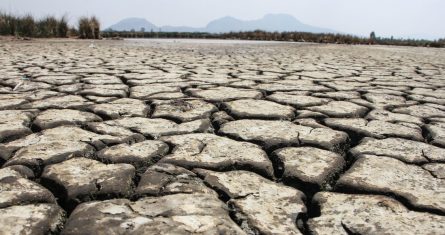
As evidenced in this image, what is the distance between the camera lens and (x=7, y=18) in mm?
11844

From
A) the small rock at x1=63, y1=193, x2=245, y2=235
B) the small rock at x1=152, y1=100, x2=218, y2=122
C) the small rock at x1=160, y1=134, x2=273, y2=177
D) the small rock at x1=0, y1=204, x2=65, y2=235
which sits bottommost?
the small rock at x1=0, y1=204, x2=65, y2=235

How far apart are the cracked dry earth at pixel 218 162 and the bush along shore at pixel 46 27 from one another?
10.4 m

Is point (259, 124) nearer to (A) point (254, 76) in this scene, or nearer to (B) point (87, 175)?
(B) point (87, 175)

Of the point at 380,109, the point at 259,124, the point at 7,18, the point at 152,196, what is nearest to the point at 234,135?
the point at 259,124

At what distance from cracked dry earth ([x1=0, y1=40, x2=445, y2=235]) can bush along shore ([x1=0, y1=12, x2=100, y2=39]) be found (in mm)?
10420

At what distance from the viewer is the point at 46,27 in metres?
12.7

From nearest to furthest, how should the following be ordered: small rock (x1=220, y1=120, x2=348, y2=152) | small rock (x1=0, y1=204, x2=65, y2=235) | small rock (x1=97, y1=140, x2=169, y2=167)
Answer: small rock (x1=0, y1=204, x2=65, y2=235), small rock (x1=97, y1=140, x2=169, y2=167), small rock (x1=220, y1=120, x2=348, y2=152)

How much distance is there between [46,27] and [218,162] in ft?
41.9

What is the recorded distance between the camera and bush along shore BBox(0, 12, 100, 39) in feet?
38.7

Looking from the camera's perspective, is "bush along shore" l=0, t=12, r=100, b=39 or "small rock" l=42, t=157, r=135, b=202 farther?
"bush along shore" l=0, t=12, r=100, b=39

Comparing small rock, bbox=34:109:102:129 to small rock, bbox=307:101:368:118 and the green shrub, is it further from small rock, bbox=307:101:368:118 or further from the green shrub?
the green shrub

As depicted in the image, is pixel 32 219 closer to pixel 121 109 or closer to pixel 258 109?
pixel 121 109

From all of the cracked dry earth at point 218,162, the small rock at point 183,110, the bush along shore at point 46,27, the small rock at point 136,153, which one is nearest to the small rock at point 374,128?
the cracked dry earth at point 218,162

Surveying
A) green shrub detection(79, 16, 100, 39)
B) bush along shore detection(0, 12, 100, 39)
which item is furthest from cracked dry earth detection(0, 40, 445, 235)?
green shrub detection(79, 16, 100, 39)
